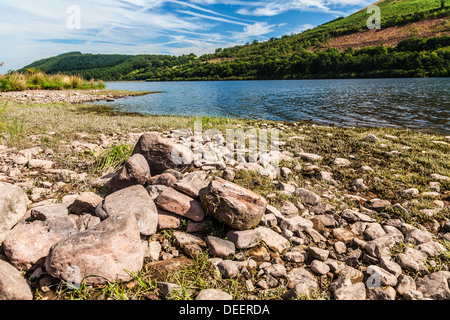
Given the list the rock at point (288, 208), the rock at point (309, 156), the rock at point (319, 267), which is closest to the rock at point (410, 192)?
the rock at point (309, 156)

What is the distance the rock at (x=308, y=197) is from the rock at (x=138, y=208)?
261 centimetres

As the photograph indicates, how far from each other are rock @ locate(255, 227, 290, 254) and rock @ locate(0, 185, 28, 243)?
3052mm

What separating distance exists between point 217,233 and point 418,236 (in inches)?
108

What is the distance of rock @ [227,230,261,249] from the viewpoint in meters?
2.91

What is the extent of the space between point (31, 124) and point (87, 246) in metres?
9.39

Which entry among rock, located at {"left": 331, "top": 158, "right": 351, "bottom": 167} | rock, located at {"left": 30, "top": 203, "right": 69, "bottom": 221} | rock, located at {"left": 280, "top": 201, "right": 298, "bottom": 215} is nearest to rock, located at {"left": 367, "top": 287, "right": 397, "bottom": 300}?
rock, located at {"left": 280, "top": 201, "right": 298, "bottom": 215}

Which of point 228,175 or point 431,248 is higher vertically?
point 228,175

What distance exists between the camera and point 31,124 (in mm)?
9039

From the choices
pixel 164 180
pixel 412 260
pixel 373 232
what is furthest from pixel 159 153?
pixel 412 260

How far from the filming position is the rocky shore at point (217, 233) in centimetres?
230

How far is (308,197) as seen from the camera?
13.9 ft

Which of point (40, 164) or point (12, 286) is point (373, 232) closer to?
point (12, 286)
